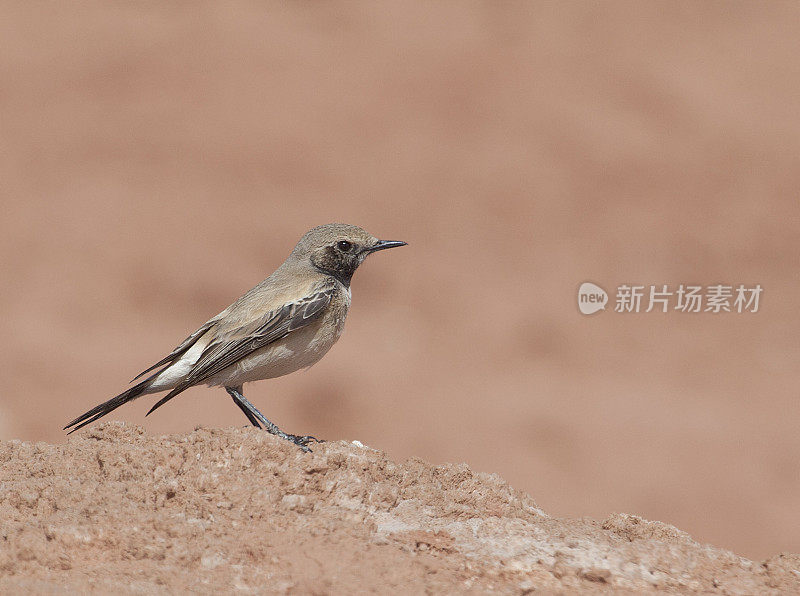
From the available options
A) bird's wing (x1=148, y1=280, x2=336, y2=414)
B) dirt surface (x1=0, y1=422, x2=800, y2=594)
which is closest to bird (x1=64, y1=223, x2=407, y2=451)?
bird's wing (x1=148, y1=280, x2=336, y2=414)

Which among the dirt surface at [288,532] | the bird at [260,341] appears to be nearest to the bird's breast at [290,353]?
the bird at [260,341]

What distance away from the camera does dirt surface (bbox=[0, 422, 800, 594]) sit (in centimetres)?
298

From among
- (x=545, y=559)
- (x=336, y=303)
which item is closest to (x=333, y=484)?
(x=545, y=559)

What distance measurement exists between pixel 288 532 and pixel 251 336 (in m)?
2.64

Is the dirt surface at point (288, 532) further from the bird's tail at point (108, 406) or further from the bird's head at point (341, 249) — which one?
the bird's head at point (341, 249)

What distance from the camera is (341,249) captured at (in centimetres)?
634

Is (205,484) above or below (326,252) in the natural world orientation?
below

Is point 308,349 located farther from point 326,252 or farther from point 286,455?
point 286,455

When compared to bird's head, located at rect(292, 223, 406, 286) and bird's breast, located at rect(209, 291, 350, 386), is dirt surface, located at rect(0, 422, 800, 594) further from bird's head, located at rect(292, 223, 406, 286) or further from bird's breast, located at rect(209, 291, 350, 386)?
bird's head, located at rect(292, 223, 406, 286)

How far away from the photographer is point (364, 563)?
3.08m

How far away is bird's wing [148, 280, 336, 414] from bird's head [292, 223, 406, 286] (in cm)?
46

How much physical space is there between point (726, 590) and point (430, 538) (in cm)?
115

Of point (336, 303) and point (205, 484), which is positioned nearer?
point (205, 484)

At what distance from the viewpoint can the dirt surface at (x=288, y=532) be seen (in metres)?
2.98
